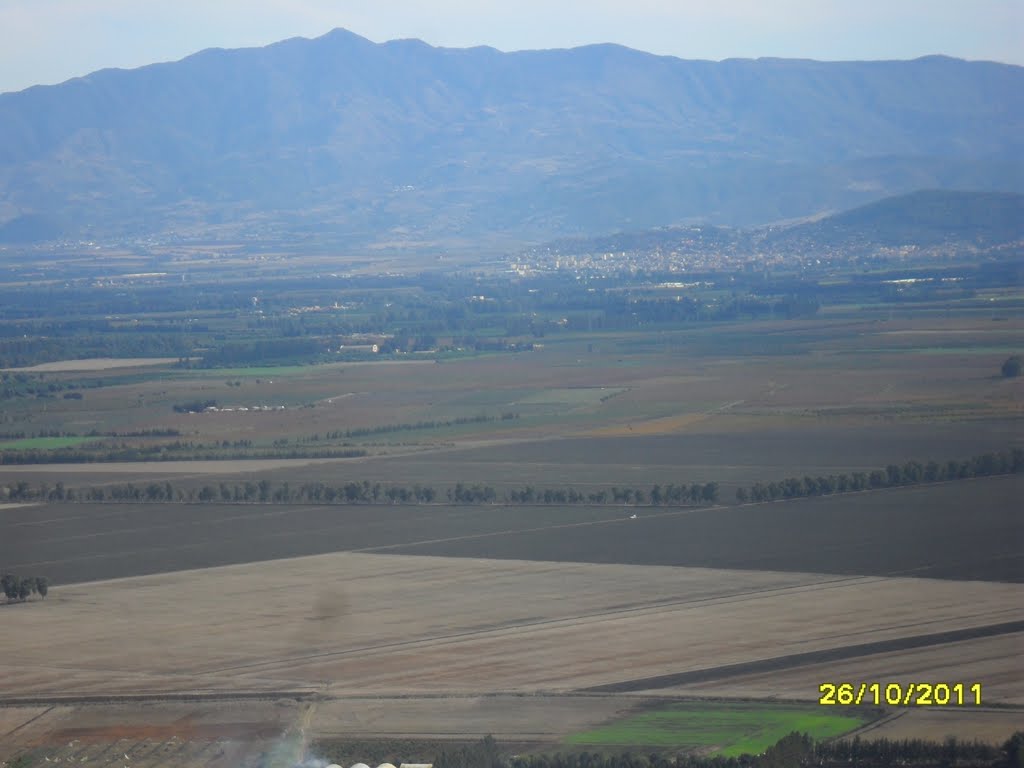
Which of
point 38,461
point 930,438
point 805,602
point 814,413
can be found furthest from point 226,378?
point 805,602

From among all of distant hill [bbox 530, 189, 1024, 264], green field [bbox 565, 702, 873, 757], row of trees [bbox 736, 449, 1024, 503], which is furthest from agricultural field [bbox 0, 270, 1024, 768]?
distant hill [bbox 530, 189, 1024, 264]

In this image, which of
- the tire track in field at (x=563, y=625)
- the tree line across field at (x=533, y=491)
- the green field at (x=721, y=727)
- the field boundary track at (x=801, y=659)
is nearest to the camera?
the green field at (x=721, y=727)

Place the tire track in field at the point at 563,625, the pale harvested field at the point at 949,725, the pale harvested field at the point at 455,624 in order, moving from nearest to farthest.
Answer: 1. the pale harvested field at the point at 949,725
2. the pale harvested field at the point at 455,624
3. the tire track in field at the point at 563,625

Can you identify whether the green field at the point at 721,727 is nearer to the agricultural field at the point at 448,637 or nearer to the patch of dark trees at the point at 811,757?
the agricultural field at the point at 448,637

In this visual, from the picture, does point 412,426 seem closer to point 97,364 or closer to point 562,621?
point 562,621

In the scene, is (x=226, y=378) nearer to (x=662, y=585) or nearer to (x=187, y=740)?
(x=662, y=585)

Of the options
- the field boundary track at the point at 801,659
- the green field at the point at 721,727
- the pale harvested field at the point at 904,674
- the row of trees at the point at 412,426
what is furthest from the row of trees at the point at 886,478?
the green field at the point at 721,727
